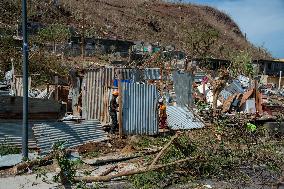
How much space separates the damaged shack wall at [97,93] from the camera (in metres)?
13.4

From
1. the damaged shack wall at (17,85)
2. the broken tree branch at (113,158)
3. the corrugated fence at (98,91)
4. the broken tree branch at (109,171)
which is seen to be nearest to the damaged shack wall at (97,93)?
the corrugated fence at (98,91)

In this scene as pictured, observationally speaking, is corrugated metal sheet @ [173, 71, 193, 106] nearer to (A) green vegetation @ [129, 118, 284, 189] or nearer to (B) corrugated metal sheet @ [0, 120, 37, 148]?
(A) green vegetation @ [129, 118, 284, 189]

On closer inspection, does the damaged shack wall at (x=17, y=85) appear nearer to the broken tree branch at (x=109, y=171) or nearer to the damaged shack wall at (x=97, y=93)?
the damaged shack wall at (x=97, y=93)

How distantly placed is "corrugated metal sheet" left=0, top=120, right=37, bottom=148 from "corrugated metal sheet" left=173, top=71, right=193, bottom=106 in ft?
21.0

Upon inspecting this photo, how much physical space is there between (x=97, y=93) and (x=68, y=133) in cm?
264

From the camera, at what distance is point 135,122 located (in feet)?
41.7

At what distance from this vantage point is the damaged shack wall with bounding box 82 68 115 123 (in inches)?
527

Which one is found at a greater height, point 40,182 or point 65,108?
point 65,108

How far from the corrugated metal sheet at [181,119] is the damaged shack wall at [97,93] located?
2.23m

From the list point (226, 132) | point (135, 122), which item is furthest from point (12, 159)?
point (226, 132)

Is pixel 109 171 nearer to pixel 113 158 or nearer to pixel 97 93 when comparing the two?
pixel 113 158

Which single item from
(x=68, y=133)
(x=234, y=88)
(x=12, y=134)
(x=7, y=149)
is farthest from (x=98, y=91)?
(x=234, y=88)

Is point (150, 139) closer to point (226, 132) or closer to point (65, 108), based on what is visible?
point (226, 132)

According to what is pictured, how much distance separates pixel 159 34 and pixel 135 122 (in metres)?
54.1
